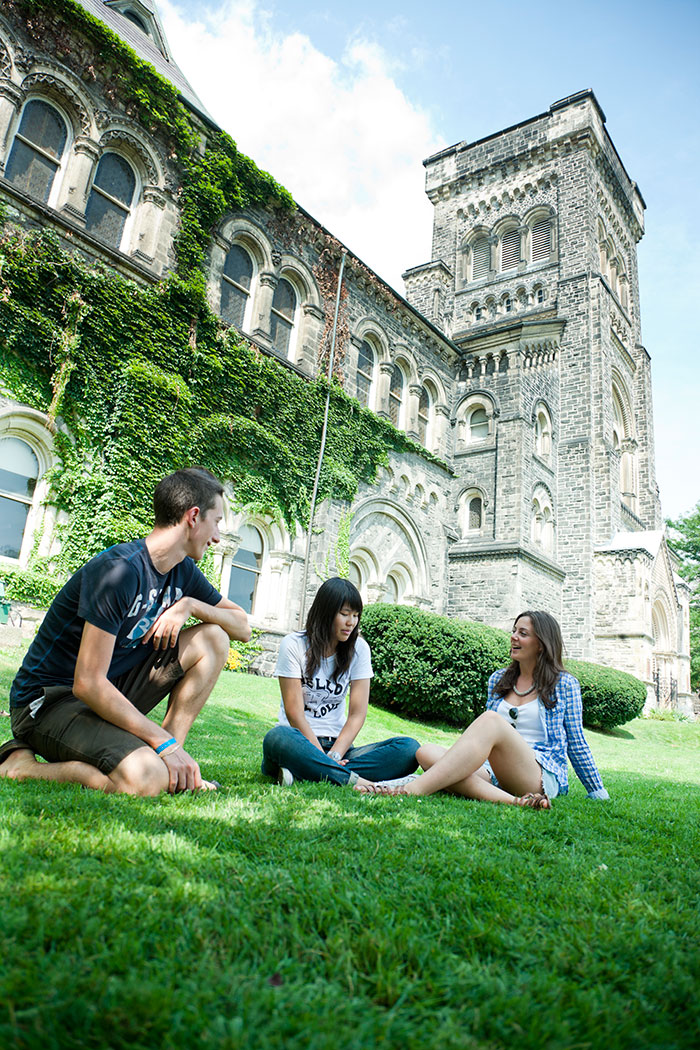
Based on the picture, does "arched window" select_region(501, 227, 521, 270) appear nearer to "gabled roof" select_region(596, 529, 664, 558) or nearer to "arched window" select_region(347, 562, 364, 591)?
"gabled roof" select_region(596, 529, 664, 558)

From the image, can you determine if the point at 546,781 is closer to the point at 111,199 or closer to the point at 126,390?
the point at 126,390

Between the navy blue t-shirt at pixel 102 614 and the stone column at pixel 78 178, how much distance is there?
33.8 ft

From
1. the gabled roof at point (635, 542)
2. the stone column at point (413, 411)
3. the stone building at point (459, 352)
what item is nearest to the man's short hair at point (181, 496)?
the stone building at point (459, 352)

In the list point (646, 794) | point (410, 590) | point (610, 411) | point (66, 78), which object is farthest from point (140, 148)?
point (610, 411)

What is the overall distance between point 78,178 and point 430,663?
11.3m

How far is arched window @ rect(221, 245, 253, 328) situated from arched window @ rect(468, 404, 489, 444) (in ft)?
35.4

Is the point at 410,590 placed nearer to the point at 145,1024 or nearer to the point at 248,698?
the point at 248,698

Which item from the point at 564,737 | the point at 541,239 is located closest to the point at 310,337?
the point at 564,737

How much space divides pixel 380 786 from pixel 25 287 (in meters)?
9.95

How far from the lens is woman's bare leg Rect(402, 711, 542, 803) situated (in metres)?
3.63

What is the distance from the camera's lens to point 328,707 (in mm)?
4285

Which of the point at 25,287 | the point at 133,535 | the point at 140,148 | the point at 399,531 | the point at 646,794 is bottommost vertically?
the point at 646,794

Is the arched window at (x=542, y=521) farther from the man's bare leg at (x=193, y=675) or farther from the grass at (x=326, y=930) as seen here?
the grass at (x=326, y=930)

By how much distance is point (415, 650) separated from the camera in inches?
490
